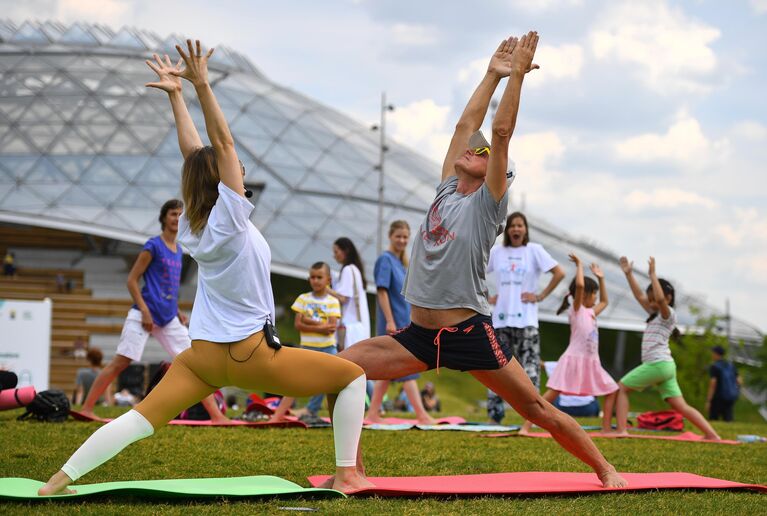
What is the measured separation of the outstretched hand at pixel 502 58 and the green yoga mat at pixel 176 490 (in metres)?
2.80

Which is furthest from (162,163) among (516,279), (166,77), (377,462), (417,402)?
(166,77)

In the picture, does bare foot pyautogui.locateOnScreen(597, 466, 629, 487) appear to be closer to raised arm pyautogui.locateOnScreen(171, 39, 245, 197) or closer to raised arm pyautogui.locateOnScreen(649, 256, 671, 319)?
raised arm pyautogui.locateOnScreen(171, 39, 245, 197)

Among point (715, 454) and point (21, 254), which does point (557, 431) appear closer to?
point (715, 454)

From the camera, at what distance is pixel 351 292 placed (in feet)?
A: 39.0

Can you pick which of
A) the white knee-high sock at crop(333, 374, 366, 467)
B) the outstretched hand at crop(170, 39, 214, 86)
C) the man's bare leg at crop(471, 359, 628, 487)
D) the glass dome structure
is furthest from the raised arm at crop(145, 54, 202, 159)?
the glass dome structure

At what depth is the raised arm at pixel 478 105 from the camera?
6215 mm

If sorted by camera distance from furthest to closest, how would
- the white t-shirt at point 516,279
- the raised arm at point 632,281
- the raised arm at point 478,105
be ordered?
the white t-shirt at point 516,279, the raised arm at point 632,281, the raised arm at point 478,105

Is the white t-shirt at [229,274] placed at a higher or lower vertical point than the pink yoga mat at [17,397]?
higher

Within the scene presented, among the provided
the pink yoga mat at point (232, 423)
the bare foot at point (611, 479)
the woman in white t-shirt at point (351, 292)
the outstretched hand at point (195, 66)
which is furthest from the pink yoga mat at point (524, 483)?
the woman in white t-shirt at point (351, 292)

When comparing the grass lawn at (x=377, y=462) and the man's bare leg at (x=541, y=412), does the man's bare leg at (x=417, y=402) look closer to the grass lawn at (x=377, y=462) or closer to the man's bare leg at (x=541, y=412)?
the grass lawn at (x=377, y=462)

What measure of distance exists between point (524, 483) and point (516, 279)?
5.22m

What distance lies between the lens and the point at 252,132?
39.8 metres

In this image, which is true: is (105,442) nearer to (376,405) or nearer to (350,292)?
(376,405)

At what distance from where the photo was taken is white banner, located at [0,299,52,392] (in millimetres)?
17156
